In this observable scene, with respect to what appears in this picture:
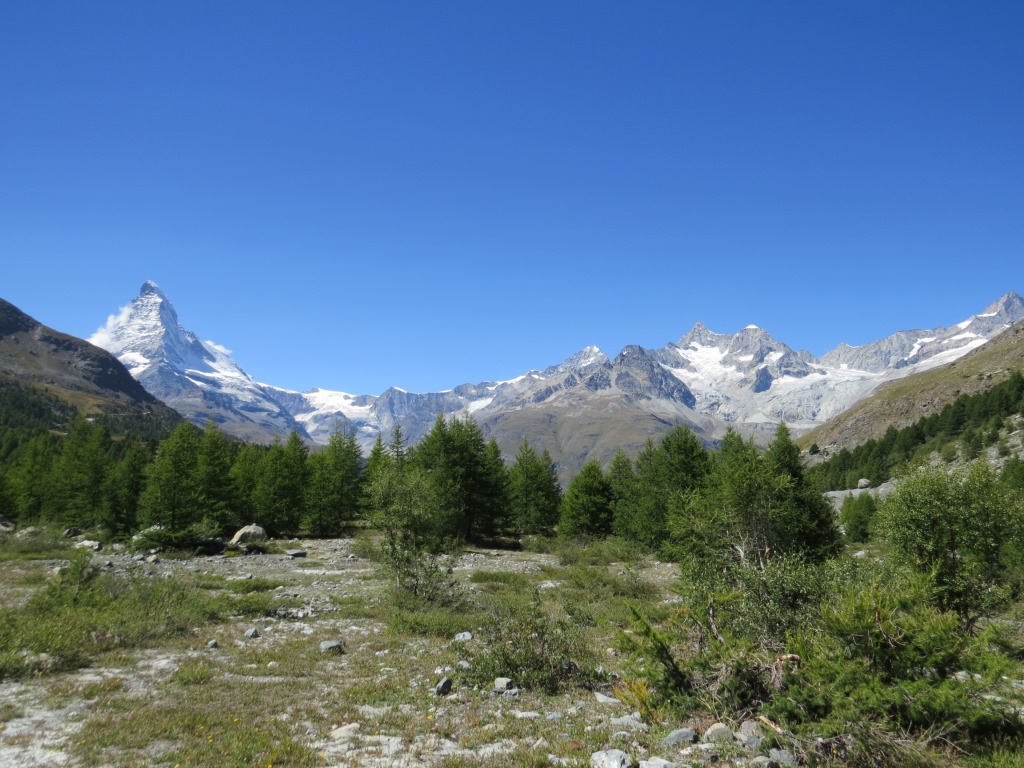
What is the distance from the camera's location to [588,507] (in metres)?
60.7

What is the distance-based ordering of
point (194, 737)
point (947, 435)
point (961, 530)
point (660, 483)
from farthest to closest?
A: 1. point (947, 435)
2. point (660, 483)
3. point (961, 530)
4. point (194, 737)

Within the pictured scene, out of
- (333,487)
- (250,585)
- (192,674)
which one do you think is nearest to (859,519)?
(333,487)

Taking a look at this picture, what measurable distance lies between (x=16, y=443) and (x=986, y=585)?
6800 inches

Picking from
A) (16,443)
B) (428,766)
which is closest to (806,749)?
(428,766)

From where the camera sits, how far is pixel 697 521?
2038 centimetres

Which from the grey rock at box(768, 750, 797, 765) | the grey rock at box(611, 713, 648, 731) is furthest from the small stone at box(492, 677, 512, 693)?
the grey rock at box(768, 750, 797, 765)

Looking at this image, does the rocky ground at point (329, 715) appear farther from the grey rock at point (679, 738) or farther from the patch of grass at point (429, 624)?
the patch of grass at point (429, 624)

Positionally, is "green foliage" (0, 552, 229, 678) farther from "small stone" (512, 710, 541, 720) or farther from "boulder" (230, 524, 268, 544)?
"boulder" (230, 524, 268, 544)

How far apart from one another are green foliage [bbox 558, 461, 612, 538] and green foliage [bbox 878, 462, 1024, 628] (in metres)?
40.8

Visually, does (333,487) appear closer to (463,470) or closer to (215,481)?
(215,481)

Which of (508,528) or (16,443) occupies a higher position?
(16,443)

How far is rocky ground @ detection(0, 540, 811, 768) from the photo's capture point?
847 centimetres

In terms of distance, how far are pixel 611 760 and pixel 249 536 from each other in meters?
47.0

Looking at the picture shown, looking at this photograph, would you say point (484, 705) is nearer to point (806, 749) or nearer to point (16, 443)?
point (806, 749)
